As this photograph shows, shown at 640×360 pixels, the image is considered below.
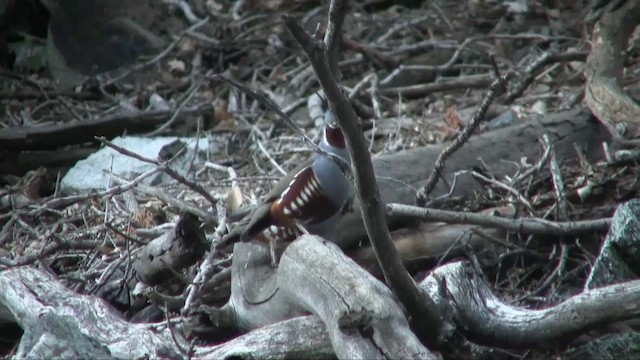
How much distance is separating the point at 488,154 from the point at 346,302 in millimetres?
2511

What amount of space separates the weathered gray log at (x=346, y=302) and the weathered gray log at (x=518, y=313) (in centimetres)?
35

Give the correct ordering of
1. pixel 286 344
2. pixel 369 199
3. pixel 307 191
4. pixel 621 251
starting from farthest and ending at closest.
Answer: pixel 307 191 → pixel 621 251 → pixel 286 344 → pixel 369 199

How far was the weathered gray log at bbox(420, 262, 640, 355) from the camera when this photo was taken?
3.10 meters

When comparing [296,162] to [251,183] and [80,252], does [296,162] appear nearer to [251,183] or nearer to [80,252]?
[251,183]

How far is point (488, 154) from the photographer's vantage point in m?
5.15

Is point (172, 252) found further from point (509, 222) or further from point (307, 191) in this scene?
point (509, 222)

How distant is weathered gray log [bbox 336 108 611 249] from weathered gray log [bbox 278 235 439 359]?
1.06 metres

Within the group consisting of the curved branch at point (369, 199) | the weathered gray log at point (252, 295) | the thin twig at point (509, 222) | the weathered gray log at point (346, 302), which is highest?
the curved branch at point (369, 199)

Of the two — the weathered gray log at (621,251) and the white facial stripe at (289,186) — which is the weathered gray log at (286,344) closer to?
the white facial stripe at (289,186)

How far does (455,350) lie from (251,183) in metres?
2.61

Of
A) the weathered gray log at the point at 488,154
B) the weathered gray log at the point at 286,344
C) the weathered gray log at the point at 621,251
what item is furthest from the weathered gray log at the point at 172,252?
the weathered gray log at the point at 621,251

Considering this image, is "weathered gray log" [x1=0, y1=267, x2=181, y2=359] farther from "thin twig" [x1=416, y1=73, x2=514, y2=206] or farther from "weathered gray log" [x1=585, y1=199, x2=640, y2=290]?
"weathered gray log" [x1=585, y1=199, x2=640, y2=290]

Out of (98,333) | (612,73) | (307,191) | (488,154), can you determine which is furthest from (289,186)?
(612,73)

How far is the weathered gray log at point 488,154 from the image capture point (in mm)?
4672
